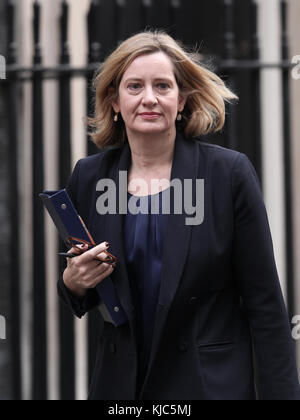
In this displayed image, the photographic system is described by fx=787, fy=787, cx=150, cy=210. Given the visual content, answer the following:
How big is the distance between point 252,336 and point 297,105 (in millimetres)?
3474

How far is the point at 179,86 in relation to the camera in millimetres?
2506

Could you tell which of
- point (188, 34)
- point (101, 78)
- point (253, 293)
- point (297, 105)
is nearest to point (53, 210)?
point (101, 78)

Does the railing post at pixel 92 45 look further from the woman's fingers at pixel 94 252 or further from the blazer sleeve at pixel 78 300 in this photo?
the woman's fingers at pixel 94 252

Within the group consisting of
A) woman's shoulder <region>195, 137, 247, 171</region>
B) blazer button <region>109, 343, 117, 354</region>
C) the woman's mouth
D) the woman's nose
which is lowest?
blazer button <region>109, 343, 117, 354</region>

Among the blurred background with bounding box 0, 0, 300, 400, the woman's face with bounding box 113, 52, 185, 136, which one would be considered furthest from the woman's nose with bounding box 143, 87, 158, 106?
the blurred background with bounding box 0, 0, 300, 400

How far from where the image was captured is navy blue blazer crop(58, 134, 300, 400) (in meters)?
2.38

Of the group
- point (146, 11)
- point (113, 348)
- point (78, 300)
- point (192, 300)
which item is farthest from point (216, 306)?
point (146, 11)

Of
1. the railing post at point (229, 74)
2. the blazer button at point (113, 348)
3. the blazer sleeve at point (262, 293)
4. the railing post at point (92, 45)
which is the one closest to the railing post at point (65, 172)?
the railing post at point (92, 45)

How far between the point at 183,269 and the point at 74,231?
1.14 feet

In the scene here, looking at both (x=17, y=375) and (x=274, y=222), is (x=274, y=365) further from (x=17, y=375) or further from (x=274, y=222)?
(x=274, y=222)

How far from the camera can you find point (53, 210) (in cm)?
235

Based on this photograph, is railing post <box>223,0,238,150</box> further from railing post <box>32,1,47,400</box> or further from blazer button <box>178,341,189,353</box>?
blazer button <box>178,341,189,353</box>

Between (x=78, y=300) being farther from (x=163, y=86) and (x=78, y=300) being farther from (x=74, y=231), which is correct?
(x=163, y=86)

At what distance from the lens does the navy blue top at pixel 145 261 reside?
240 cm
